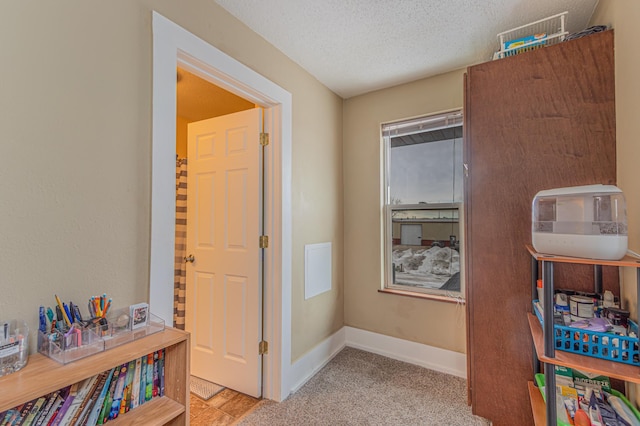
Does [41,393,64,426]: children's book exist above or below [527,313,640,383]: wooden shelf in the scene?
below

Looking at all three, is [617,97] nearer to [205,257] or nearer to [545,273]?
[545,273]

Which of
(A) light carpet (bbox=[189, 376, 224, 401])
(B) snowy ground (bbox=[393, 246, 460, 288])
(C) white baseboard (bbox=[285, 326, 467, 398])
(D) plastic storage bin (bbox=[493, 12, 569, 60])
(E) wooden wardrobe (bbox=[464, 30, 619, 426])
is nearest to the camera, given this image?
(E) wooden wardrobe (bbox=[464, 30, 619, 426])

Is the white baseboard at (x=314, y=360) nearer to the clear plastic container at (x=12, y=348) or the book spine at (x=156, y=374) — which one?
the book spine at (x=156, y=374)

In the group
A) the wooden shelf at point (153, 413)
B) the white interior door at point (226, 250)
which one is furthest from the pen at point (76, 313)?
the white interior door at point (226, 250)

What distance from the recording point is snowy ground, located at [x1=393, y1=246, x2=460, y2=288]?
8.32 ft

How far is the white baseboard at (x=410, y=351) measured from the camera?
238 cm

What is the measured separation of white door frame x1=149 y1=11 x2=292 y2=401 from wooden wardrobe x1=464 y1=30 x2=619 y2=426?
3.97ft

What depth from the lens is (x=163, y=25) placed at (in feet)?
4.55

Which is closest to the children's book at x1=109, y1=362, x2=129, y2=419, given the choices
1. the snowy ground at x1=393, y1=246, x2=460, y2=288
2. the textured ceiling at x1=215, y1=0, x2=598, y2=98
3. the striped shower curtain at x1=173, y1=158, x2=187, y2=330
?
the striped shower curtain at x1=173, y1=158, x2=187, y2=330

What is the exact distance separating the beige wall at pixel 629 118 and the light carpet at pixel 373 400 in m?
Answer: 1.06

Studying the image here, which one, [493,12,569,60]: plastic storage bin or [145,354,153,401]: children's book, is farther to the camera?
[493,12,569,60]: plastic storage bin

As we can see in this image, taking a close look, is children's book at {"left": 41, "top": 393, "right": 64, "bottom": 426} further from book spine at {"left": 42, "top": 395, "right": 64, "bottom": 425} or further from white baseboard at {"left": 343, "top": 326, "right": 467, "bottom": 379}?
white baseboard at {"left": 343, "top": 326, "right": 467, "bottom": 379}

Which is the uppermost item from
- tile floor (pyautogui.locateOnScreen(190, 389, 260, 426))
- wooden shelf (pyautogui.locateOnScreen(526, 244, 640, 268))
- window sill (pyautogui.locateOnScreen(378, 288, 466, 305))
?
wooden shelf (pyautogui.locateOnScreen(526, 244, 640, 268))

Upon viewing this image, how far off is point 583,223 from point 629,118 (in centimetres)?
50
